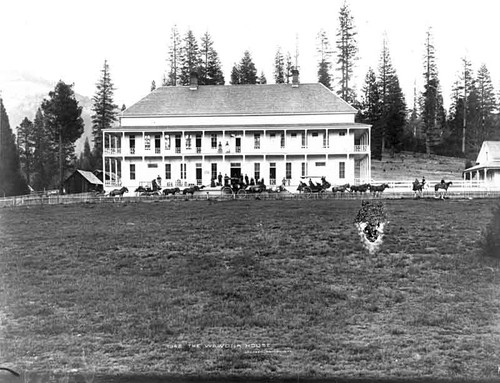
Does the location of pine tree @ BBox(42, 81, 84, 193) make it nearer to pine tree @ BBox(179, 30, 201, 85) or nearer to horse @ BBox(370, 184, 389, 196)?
pine tree @ BBox(179, 30, 201, 85)

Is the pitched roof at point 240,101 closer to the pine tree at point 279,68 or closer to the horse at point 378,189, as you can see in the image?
the horse at point 378,189

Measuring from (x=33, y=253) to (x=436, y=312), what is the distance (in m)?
11.5

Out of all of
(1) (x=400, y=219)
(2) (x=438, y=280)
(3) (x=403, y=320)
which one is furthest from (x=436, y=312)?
(1) (x=400, y=219)

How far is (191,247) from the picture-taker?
49.5ft

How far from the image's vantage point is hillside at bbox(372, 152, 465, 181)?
49594 millimetres

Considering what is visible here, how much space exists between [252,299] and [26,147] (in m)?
68.9

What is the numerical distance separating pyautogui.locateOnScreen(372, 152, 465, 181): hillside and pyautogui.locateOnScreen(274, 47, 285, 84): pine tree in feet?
64.2

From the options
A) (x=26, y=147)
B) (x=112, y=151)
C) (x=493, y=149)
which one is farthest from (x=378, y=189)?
(x=26, y=147)

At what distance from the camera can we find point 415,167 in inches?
2135

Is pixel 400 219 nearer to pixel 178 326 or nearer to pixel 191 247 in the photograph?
pixel 191 247

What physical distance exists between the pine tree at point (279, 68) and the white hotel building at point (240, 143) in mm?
28926

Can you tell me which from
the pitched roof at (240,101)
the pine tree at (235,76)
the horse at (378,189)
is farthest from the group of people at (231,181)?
the pine tree at (235,76)

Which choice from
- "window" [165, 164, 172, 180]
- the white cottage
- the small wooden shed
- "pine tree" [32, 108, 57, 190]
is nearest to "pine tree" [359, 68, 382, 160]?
the white cottage

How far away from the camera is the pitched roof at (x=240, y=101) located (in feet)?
141
